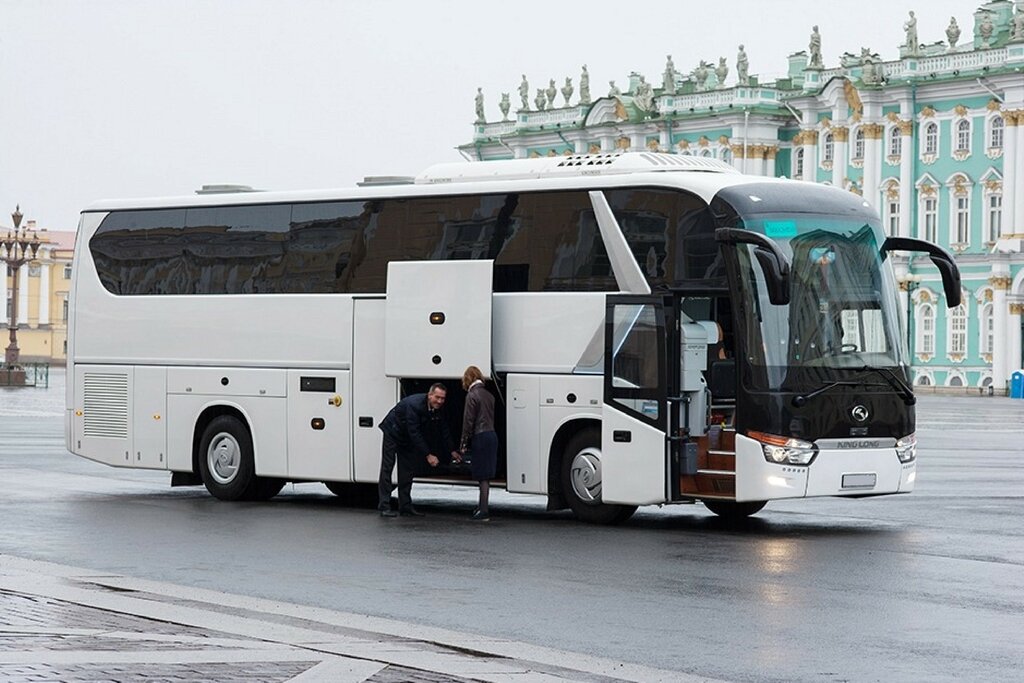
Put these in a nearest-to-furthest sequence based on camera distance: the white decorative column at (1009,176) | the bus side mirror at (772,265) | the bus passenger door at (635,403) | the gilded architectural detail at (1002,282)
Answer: the bus side mirror at (772,265) → the bus passenger door at (635,403) → the gilded architectural detail at (1002,282) → the white decorative column at (1009,176)

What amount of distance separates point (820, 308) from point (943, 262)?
1931mm

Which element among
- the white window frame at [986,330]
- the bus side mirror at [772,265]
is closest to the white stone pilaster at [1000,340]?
the white window frame at [986,330]

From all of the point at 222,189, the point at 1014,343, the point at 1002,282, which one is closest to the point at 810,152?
the point at 1002,282

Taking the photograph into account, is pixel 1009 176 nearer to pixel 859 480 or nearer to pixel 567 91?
pixel 567 91

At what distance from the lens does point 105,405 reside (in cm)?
2275

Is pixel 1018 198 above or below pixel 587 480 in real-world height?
above

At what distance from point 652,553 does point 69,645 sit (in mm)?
7054

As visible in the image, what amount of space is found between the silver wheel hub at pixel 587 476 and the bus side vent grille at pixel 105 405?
242 inches

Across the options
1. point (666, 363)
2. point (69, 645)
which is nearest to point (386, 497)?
point (666, 363)

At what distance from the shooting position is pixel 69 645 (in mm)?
10148

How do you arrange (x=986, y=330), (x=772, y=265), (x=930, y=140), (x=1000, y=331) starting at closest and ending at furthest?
(x=772, y=265) < (x=1000, y=331) < (x=986, y=330) < (x=930, y=140)

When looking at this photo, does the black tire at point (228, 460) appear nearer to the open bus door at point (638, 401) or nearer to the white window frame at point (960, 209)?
the open bus door at point (638, 401)

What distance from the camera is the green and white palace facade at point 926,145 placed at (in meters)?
83.8

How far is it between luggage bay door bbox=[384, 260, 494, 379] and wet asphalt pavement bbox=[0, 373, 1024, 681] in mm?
1576
